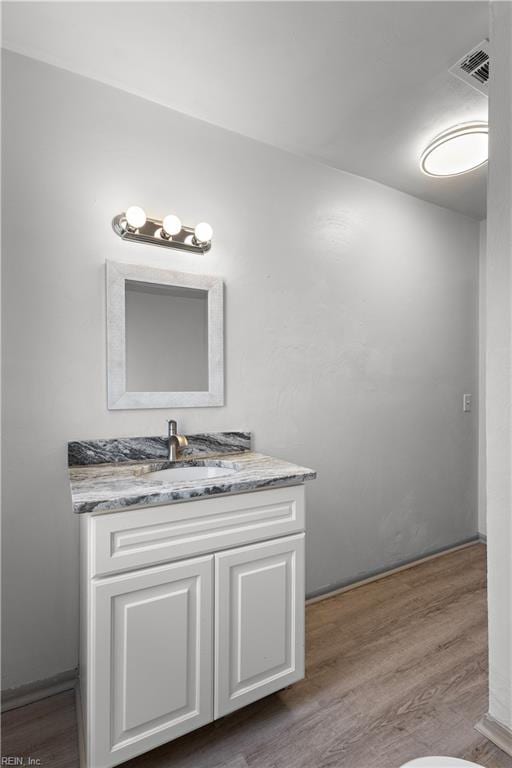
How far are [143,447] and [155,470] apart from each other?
12 cm

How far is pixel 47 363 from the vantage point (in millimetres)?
1643

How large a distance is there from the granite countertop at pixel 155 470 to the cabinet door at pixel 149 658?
0.24 metres

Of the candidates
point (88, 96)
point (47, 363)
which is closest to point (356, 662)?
point (47, 363)

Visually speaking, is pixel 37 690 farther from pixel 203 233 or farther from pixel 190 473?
pixel 203 233

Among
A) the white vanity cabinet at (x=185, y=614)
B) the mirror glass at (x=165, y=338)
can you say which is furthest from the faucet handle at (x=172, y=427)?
the white vanity cabinet at (x=185, y=614)

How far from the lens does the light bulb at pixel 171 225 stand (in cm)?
180

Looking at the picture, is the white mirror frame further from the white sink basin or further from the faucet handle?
the white sink basin

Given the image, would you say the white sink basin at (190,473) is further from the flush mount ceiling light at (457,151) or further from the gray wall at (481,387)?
the gray wall at (481,387)

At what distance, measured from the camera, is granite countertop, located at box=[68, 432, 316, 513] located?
1.25 meters

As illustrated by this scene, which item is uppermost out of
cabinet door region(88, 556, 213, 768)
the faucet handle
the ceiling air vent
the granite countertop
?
the ceiling air vent

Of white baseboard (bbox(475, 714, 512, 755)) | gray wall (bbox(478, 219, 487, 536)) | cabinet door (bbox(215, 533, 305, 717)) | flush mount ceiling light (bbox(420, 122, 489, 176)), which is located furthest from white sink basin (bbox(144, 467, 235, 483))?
gray wall (bbox(478, 219, 487, 536))

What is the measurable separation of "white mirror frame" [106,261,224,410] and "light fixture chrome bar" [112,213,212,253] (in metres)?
0.12

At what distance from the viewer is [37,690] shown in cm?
160

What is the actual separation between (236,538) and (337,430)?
3.89 ft
